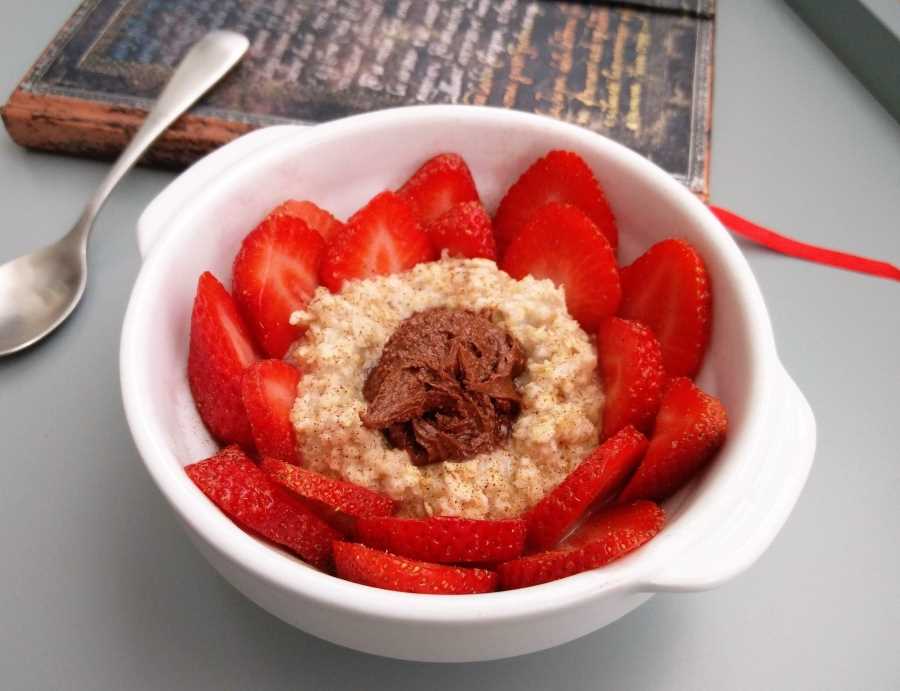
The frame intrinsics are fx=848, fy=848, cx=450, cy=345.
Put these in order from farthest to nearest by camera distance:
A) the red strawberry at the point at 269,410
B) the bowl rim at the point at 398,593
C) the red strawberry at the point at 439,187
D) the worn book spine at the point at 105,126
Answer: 1. the worn book spine at the point at 105,126
2. the red strawberry at the point at 439,187
3. the red strawberry at the point at 269,410
4. the bowl rim at the point at 398,593

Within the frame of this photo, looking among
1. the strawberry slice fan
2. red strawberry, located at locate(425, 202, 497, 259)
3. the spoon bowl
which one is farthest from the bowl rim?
the strawberry slice fan

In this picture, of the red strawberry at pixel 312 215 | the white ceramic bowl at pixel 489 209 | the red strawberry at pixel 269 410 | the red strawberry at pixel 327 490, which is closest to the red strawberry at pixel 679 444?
the white ceramic bowl at pixel 489 209

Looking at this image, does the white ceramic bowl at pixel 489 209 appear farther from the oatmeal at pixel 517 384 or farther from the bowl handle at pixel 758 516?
the oatmeal at pixel 517 384

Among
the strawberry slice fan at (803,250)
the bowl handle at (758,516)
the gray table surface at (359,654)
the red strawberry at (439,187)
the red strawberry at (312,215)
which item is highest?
the red strawberry at (439,187)

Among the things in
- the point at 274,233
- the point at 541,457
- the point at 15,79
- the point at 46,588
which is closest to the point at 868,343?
the point at 541,457

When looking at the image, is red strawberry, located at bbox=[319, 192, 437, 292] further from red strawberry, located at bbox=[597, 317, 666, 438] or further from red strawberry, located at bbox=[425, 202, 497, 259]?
red strawberry, located at bbox=[597, 317, 666, 438]
